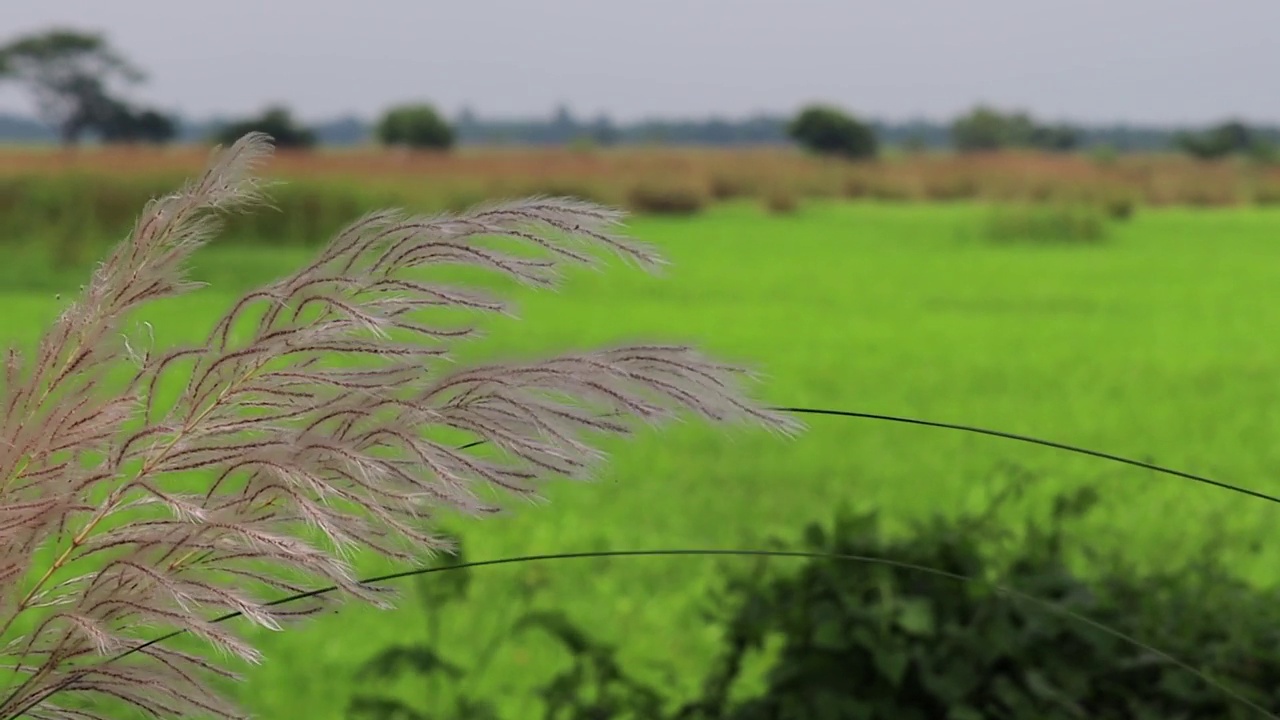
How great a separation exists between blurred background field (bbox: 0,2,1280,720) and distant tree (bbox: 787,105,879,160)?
5.88 meters

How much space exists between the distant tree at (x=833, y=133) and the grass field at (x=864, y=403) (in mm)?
13752

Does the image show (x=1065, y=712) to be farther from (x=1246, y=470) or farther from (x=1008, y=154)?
(x=1008, y=154)

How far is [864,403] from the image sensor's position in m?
6.52

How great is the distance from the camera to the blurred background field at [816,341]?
3.18 m

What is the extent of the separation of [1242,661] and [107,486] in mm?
1695

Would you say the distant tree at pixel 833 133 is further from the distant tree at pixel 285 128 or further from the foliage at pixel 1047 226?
the foliage at pixel 1047 226

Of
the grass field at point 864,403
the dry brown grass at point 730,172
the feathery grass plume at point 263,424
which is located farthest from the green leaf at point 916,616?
the dry brown grass at point 730,172

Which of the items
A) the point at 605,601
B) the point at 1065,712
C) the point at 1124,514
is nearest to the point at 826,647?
the point at 1065,712

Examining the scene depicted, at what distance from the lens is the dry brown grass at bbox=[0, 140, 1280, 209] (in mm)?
14672

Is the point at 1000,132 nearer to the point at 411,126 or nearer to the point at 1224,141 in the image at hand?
the point at 1224,141

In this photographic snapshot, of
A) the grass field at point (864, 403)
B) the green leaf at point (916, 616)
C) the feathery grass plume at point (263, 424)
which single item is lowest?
the grass field at point (864, 403)

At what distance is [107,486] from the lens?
620mm

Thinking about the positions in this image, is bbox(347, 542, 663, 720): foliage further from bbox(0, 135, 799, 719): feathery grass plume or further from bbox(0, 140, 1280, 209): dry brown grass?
bbox(0, 140, 1280, 209): dry brown grass

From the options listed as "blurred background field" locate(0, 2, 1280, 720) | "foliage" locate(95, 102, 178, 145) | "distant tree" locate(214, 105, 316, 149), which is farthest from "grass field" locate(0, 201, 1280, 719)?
"foliage" locate(95, 102, 178, 145)
